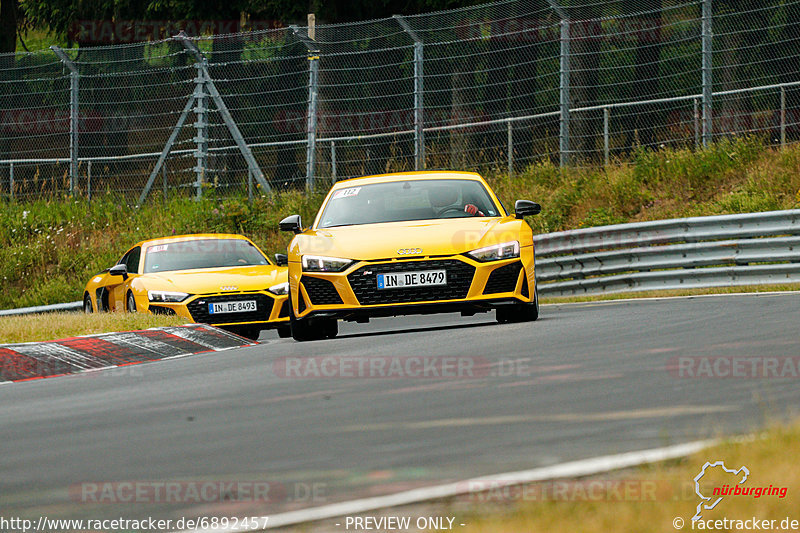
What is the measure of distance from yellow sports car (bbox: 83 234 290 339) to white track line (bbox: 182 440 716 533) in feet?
33.0

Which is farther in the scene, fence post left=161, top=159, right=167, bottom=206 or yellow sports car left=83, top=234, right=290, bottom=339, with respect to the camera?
fence post left=161, top=159, right=167, bottom=206

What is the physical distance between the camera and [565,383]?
7652mm

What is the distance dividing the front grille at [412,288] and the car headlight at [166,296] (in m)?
3.86

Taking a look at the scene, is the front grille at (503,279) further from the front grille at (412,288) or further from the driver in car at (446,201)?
the driver in car at (446,201)

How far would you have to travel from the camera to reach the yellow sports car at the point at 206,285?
15039 mm

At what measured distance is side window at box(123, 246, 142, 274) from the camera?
17.2 m

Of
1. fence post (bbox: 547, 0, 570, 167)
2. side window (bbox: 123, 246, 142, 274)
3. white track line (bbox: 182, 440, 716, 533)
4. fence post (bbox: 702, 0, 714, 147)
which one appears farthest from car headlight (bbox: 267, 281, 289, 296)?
white track line (bbox: 182, 440, 716, 533)

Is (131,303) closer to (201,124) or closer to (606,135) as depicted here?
(201,124)

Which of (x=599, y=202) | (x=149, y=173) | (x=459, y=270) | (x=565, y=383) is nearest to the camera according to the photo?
(x=565, y=383)

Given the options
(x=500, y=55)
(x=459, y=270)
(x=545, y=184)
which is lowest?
(x=459, y=270)

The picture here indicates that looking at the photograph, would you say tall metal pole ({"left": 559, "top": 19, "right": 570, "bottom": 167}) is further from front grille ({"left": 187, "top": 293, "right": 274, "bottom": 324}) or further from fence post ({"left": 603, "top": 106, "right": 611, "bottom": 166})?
front grille ({"left": 187, "top": 293, "right": 274, "bottom": 324})

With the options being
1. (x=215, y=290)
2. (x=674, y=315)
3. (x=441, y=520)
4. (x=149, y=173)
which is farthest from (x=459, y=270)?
(x=149, y=173)

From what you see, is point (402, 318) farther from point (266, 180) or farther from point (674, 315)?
point (266, 180)

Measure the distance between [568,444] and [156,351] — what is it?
7060mm
